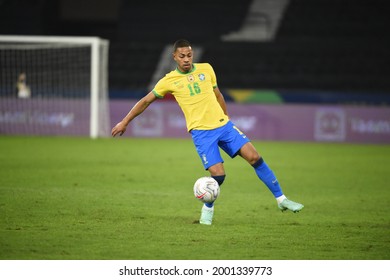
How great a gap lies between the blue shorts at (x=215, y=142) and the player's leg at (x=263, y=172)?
0.28ft

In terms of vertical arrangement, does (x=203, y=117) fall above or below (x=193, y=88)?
below

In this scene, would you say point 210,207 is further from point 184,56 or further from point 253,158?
point 184,56

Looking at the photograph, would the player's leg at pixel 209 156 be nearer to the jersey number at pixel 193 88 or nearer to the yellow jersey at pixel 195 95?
the yellow jersey at pixel 195 95

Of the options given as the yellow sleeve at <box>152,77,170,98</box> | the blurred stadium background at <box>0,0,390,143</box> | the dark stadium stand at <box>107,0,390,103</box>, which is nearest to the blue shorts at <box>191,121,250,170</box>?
the yellow sleeve at <box>152,77,170,98</box>

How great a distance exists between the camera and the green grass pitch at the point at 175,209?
6855mm

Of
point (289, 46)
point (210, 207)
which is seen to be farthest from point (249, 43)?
point (210, 207)

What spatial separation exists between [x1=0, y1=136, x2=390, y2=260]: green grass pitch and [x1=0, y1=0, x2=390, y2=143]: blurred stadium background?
521cm

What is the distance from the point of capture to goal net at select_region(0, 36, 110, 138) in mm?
22234

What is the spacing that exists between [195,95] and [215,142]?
560 mm

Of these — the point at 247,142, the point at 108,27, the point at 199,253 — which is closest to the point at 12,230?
the point at 199,253

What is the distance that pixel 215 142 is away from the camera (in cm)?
838

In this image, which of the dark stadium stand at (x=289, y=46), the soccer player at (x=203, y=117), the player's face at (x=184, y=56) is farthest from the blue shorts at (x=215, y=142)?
the dark stadium stand at (x=289, y=46)

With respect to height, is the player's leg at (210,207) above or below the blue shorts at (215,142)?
below

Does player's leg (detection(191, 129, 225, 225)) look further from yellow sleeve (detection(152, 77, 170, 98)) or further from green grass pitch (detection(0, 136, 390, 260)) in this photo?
yellow sleeve (detection(152, 77, 170, 98))
